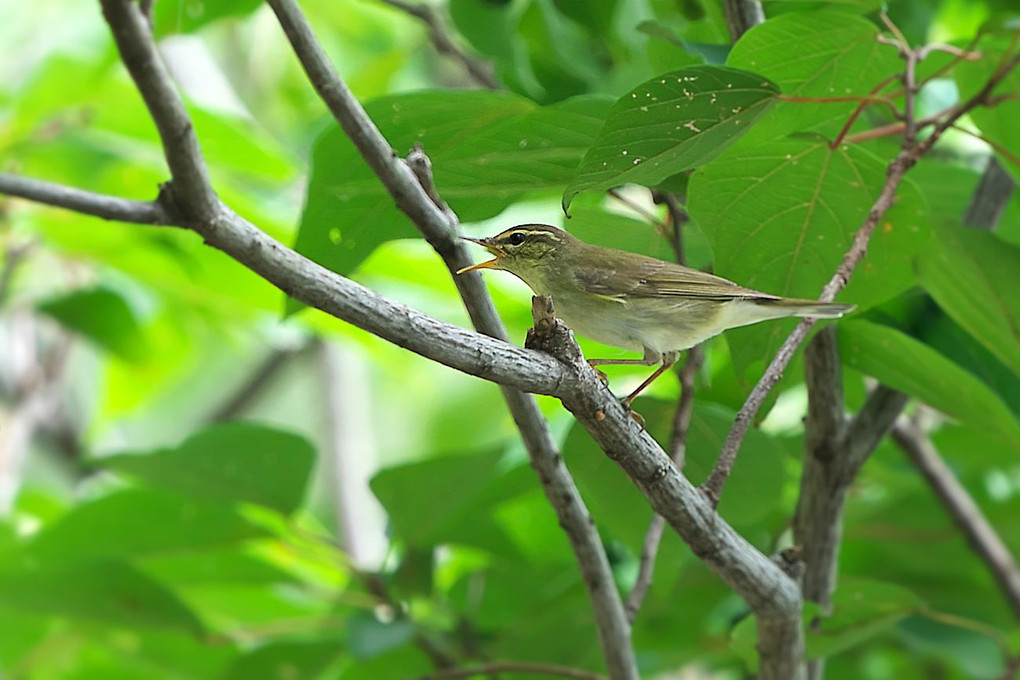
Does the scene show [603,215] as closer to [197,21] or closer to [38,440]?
[197,21]

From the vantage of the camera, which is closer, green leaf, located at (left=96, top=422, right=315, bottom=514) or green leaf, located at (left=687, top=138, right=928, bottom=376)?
green leaf, located at (left=687, top=138, right=928, bottom=376)

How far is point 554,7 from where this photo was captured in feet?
4.29

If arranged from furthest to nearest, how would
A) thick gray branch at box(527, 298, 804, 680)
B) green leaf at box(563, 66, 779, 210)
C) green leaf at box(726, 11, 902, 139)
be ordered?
green leaf at box(726, 11, 902, 139) → green leaf at box(563, 66, 779, 210) → thick gray branch at box(527, 298, 804, 680)

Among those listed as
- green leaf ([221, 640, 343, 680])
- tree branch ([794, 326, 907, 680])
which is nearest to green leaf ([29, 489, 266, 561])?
green leaf ([221, 640, 343, 680])

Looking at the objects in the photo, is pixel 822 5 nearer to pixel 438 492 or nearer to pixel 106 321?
pixel 438 492

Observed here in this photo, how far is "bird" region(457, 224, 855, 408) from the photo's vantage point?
3.26 ft

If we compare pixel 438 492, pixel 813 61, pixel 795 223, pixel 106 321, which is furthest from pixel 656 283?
pixel 106 321

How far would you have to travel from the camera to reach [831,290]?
0.86 meters

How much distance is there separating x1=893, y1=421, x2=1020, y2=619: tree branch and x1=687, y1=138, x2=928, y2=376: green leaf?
17.6 inches

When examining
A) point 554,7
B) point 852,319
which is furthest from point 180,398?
point 852,319

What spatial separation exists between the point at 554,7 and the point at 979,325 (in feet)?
2.02

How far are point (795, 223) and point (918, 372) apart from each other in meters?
0.20

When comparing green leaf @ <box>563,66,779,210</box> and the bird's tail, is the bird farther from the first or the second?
green leaf @ <box>563,66,779,210</box>

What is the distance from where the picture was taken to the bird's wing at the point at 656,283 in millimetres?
994
